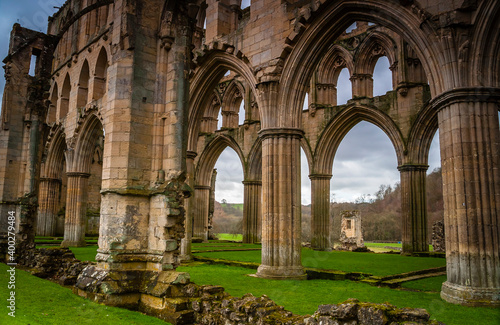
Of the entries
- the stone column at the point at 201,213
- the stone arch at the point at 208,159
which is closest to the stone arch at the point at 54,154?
the stone arch at the point at 208,159

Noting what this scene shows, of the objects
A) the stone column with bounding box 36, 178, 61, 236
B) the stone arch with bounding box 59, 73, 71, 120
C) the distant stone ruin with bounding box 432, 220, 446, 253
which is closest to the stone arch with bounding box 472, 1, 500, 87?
the distant stone ruin with bounding box 432, 220, 446, 253

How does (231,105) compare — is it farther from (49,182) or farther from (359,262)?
(359,262)

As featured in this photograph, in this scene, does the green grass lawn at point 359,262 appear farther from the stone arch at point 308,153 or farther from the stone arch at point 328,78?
the stone arch at point 328,78

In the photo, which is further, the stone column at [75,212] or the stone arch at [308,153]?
the stone arch at [308,153]

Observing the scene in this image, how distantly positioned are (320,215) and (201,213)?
7931mm

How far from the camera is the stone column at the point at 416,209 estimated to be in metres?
16.1

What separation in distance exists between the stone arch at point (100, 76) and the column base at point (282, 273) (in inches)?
441

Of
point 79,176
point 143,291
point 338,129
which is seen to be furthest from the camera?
point 338,129

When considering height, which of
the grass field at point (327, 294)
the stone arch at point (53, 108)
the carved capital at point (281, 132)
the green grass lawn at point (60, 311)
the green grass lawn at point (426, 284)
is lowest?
the green grass lawn at point (426, 284)

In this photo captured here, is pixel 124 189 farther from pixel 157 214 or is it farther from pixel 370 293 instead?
pixel 370 293

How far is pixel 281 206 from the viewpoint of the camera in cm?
952

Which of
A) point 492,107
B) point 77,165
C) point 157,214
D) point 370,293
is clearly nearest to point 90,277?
point 157,214

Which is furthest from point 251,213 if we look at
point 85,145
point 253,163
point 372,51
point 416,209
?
point 372,51

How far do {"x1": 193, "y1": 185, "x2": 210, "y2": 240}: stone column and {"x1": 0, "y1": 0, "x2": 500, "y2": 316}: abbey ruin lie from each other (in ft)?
24.6
